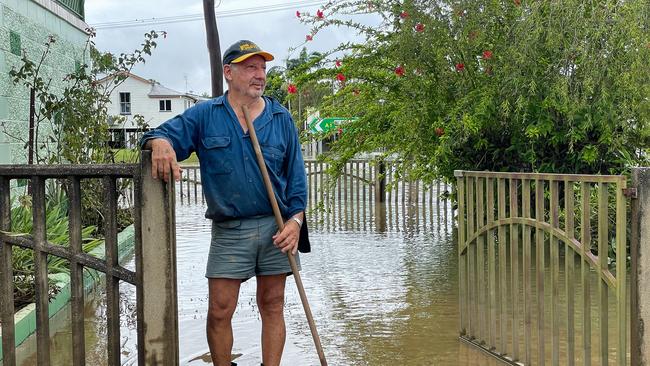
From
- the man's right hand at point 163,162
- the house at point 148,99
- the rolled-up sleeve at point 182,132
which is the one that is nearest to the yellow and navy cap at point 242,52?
the rolled-up sleeve at point 182,132

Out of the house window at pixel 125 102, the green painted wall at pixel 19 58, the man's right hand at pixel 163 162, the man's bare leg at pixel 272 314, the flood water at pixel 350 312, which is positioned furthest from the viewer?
the house window at pixel 125 102

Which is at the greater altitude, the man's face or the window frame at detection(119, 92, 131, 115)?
the window frame at detection(119, 92, 131, 115)

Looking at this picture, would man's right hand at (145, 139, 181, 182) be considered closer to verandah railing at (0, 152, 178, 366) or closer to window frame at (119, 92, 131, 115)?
verandah railing at (0, 152, 178, 366)

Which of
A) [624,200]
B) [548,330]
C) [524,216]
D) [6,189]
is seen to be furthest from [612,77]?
[6,189]

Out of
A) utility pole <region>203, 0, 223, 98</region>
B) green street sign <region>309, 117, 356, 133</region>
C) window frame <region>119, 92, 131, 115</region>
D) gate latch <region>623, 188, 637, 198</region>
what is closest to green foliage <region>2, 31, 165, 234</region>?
green street sign <region>309, 117, 356, 133</region>

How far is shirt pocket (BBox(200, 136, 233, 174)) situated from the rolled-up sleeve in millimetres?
75

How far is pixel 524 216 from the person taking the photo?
516cm

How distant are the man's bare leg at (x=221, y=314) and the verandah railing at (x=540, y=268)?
172cm

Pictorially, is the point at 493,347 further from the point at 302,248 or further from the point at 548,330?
the point at 302,248

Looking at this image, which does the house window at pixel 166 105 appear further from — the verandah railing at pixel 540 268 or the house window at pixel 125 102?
the verandah railing at pixel 540 268

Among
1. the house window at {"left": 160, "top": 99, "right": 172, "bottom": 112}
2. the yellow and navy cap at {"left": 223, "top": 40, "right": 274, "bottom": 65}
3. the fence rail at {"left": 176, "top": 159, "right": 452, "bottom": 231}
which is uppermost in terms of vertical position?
the house window at {"left": 160, "top": 99, "right": 172, "bottom": 112}

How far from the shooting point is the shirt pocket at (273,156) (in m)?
4.51

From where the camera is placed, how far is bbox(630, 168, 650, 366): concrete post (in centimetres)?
421

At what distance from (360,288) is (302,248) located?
3.66 m
